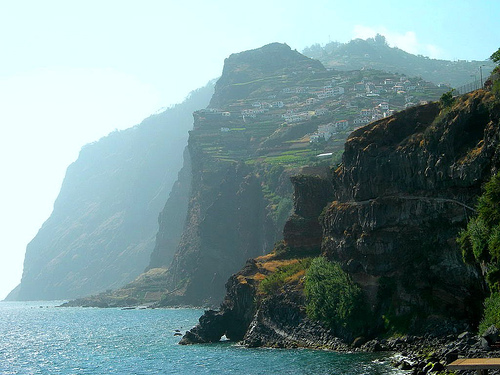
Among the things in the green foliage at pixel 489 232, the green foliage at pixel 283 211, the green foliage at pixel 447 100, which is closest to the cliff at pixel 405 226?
the green foliage at pixel 447 100

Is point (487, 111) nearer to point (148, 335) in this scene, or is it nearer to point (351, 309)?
point (351, 309)

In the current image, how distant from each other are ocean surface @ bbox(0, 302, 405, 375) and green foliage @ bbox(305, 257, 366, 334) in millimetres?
5923

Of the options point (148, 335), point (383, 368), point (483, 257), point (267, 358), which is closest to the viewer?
point (383, 368)

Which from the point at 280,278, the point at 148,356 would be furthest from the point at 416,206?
the point at 148,356

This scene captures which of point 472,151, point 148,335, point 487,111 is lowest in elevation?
point 148,335

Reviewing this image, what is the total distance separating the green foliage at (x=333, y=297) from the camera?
79.9 m

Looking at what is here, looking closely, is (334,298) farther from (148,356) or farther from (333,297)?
(148,356)

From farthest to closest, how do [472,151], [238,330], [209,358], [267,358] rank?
[238,330] → [209,358] → [267,358] → [472,151]

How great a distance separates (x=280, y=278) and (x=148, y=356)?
2221 cm

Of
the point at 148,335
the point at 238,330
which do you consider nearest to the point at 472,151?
the point at 238,330

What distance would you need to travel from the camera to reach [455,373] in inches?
1988

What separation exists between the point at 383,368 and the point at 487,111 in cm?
2967

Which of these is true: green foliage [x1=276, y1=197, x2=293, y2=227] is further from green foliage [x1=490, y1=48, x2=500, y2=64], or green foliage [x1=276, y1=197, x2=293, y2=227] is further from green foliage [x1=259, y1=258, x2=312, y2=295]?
green foliage [x1=490, y1=48, x2=500, y2=64]

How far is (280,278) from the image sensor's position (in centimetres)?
9731
